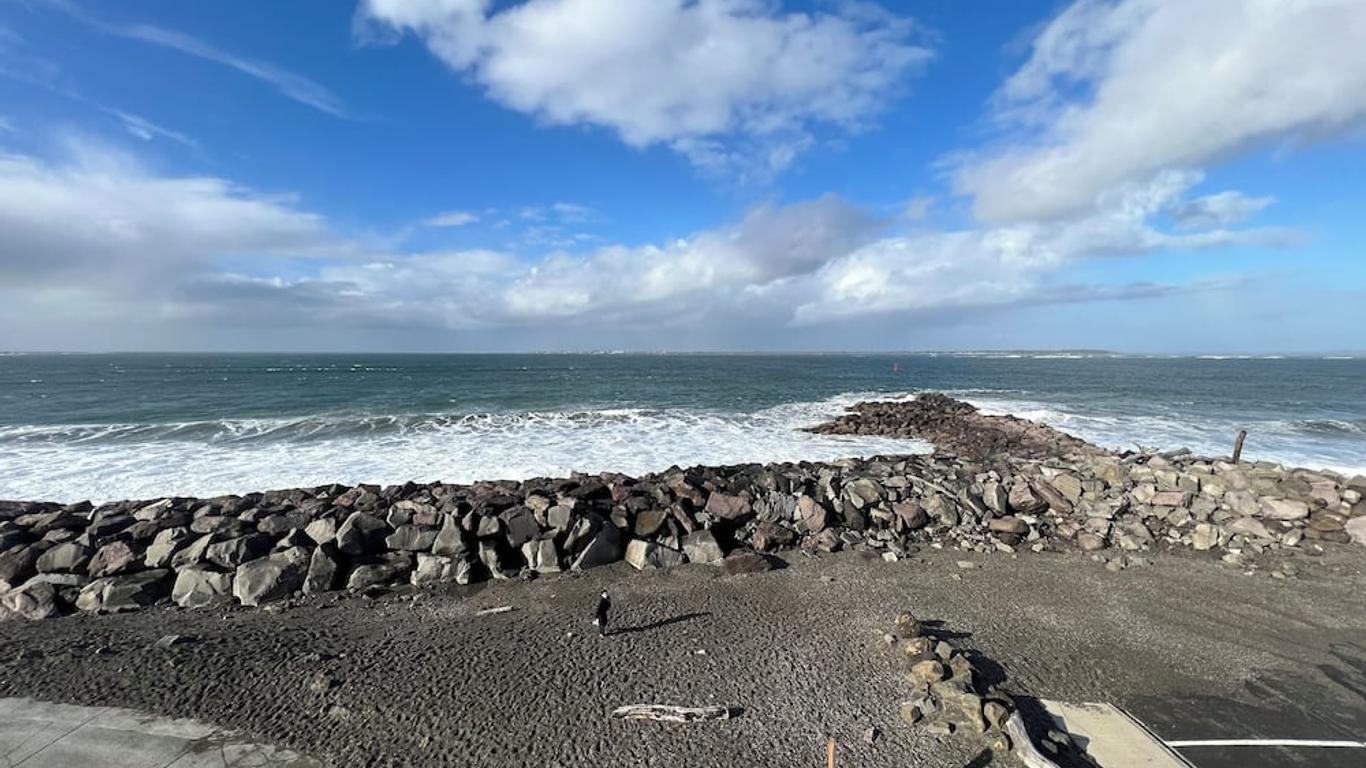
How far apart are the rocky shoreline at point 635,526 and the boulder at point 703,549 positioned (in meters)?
0.03

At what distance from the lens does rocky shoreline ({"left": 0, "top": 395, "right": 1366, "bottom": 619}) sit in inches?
283

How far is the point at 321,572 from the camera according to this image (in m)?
7.27

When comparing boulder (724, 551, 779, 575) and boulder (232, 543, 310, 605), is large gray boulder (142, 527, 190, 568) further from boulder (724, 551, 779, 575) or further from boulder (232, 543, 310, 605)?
boulder (724, 551, 779, 575)

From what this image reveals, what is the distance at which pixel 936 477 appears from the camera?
1097cm

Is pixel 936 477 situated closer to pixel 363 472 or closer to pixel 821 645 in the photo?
pixel 821 645

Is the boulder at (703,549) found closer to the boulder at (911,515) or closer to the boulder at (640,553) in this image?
the boulder at (640,553)

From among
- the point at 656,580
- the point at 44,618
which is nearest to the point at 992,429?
the point at 656,580

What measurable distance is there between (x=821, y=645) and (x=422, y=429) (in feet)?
69.6

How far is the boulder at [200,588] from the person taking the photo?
22.3 ft

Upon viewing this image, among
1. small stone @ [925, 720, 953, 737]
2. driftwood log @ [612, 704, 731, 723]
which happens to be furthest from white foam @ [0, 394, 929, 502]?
small stone @ [925, 720, 953, 737]

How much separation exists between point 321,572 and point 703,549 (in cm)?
521

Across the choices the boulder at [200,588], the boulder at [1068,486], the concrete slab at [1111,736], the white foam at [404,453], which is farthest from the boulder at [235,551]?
the boulder at [1068,486]

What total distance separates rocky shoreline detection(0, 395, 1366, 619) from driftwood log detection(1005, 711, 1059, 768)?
3.79m

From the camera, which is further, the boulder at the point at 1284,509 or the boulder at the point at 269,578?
the boulder at the point at 1284,509
